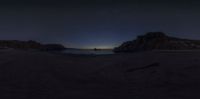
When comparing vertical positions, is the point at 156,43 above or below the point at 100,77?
above

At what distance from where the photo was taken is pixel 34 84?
12.1ft

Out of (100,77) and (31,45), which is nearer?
(100,77)

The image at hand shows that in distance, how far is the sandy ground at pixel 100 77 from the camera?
3.25 meters

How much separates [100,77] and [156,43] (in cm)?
307

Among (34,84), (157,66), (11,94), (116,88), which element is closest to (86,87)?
(116,88)

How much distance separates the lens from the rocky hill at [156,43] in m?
6.42

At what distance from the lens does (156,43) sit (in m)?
6.74

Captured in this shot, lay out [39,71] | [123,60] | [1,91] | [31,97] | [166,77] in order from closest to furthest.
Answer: [31,97] < [1,91] < [166,77] < [39,71] < [123,60]

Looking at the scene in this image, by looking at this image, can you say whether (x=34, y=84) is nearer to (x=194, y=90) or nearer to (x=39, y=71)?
(x=39, y=71)

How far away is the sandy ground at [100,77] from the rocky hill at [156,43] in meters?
1.39

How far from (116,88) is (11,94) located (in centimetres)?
121

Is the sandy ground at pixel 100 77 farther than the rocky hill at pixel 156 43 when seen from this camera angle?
No

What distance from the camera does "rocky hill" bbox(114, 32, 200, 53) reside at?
642cm

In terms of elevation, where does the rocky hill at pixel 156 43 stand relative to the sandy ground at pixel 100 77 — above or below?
above
